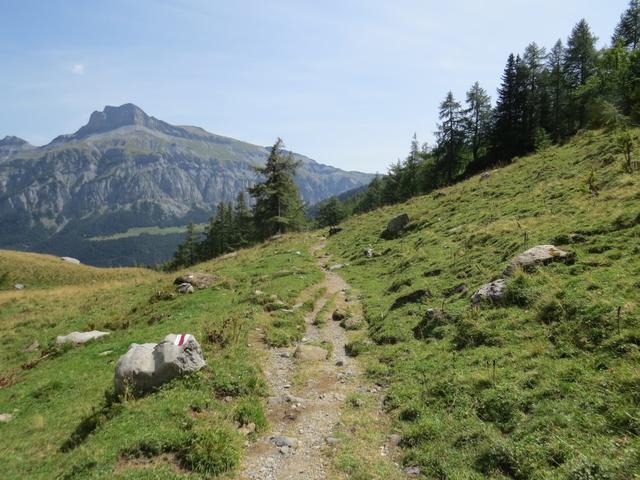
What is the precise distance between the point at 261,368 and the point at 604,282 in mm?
10958

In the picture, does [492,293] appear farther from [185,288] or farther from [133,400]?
[185,288]

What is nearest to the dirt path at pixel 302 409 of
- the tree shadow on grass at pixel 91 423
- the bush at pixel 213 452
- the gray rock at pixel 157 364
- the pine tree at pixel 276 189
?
the bush at pixel 213 452

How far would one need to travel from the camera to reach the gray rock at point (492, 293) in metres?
13.7

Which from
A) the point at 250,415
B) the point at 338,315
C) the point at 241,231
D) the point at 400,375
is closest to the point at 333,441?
the point at 250,415

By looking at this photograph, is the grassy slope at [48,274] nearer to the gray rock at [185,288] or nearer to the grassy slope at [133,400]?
the grassy slope at [133,400]

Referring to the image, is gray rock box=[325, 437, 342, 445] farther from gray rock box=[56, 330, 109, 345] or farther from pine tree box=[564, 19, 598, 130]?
pine tree box=[564, 19, 598, 130]

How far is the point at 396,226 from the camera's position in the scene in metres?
35.0

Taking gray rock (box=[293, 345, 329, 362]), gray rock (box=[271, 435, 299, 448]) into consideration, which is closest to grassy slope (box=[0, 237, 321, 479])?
gray rock (box=[271, 435, 299, 448])

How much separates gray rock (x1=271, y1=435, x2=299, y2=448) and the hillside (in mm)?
183

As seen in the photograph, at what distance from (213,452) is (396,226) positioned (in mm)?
28494

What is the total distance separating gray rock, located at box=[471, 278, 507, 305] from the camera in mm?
13656

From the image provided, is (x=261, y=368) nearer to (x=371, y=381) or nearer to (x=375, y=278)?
(x=371, y=381)

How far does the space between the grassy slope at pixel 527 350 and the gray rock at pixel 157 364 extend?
5.84m

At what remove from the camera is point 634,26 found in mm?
67750
